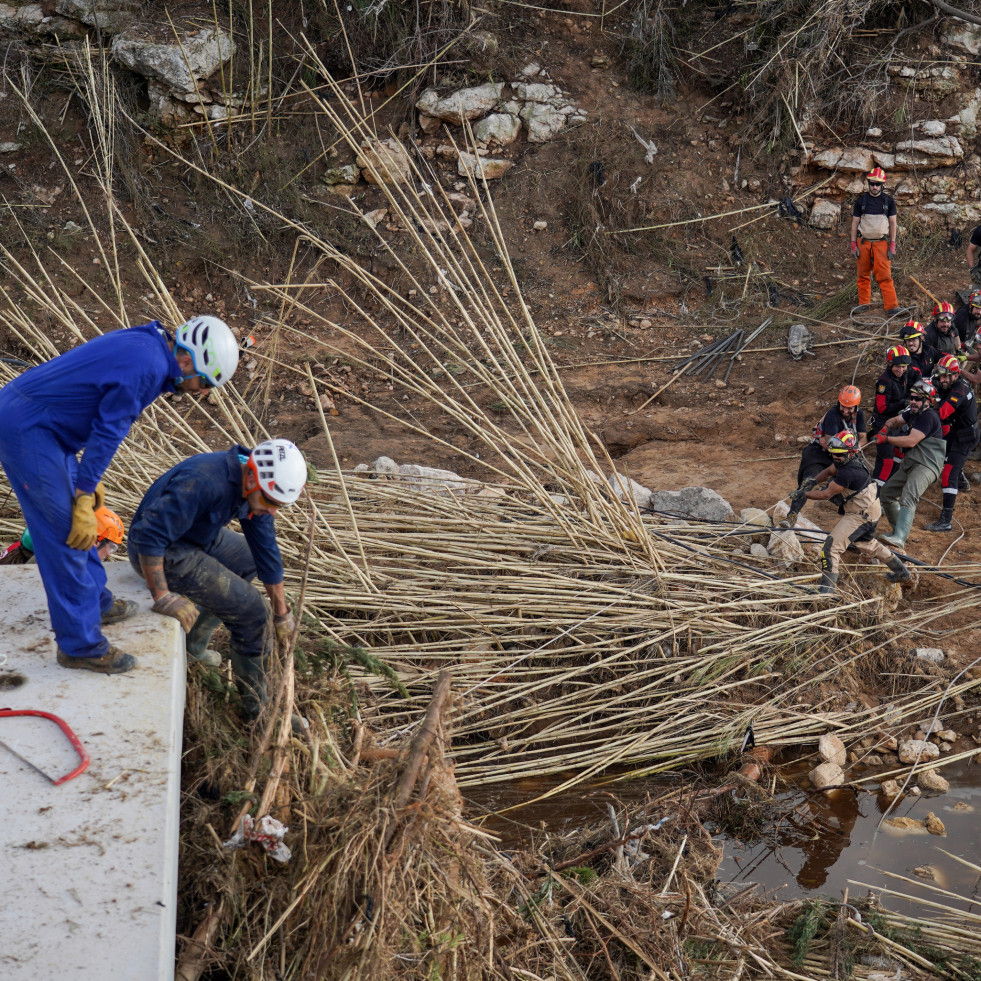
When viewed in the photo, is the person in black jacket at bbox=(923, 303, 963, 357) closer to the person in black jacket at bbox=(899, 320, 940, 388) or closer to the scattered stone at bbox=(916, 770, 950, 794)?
the person in black jacket at bbox=(899, 320, 940, 388)

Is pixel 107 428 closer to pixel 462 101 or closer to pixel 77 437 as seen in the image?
Answer: pixel 77 437

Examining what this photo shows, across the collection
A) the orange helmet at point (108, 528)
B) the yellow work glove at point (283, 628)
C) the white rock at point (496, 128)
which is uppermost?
the orange helmet at point (108, 528)

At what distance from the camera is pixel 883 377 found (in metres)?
6.74

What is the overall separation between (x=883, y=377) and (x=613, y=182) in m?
4.79

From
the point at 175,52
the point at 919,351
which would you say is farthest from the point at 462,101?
the point at 919,351

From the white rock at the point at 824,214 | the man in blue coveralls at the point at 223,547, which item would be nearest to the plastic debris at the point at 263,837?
the man in blue coveralls at the point at 223,547

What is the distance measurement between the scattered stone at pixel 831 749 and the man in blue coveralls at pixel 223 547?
2859mm

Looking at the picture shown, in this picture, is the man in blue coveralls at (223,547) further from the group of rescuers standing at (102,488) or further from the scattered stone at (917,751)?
the scattered stone at (917,751)

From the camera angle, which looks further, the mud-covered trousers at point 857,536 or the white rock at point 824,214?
the white rock at point 824,214

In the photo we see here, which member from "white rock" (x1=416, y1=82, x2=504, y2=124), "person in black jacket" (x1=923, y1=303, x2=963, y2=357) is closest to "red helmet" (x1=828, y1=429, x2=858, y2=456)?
"person in black jacket" (x1=923, y1=303, x2=963, y2=357)

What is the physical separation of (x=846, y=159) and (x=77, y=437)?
995cm

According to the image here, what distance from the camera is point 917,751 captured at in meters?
4.71

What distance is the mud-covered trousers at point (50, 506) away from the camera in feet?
9.25

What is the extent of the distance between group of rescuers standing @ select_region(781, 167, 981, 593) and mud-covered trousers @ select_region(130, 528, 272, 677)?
3394mm
